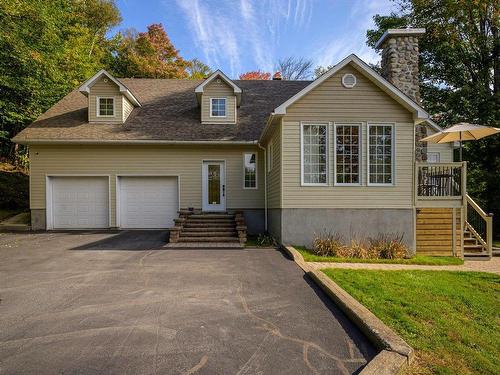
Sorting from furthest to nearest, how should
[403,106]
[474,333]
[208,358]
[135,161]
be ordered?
1. [135,161]
2. [403,106]
3. [474,333]
4. [208,358]

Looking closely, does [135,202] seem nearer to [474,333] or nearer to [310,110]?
[310,110]

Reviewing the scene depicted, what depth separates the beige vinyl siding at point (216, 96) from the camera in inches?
522

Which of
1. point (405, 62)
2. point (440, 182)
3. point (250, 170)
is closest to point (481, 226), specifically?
point (440, 182)

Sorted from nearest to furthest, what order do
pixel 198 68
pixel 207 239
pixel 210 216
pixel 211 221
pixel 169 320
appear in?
1. pixel 169 320
2. pixel 207 239
3. pixel 211 221
4. pixel 210 216
5. pixel 198 68

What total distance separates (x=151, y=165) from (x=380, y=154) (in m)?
8.97

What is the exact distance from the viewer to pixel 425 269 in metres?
7.11

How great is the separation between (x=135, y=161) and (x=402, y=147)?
10.2 meters

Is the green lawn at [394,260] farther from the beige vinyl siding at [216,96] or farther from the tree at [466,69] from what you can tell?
the tree at [466,69]

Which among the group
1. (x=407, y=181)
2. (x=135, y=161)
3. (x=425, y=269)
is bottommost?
(x=425, y=269)

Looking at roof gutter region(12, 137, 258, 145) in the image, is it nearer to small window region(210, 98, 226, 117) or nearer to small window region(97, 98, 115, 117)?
small window region(97, 98, 115, 117)

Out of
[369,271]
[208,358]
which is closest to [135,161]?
[369,271]

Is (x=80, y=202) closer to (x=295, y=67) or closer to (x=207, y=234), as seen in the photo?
(x=207, y=234)

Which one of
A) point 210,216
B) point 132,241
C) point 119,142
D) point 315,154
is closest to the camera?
point 315,154

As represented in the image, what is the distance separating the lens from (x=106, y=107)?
1313cm
